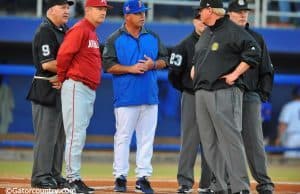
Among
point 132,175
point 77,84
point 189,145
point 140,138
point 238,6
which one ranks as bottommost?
point 132,175

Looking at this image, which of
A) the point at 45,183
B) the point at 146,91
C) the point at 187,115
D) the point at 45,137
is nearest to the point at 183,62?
the point at 187,115

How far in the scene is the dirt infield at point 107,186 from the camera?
855 centimetres

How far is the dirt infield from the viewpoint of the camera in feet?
28.0

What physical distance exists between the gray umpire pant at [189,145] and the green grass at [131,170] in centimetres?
313

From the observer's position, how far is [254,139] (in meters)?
9.06

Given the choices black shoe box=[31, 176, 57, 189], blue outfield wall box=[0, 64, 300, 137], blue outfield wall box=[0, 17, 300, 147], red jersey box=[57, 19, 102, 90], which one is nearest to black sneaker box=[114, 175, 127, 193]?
black shoe box=[31, 176, 57, 189]

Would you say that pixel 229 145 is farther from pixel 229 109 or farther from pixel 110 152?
pixel 110 152

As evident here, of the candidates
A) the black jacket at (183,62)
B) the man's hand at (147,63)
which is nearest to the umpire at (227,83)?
the man's hand at (147,63)

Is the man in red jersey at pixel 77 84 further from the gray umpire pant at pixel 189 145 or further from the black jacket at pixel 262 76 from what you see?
the black jacket at pixel 262 76

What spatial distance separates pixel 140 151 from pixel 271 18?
12.0 metres

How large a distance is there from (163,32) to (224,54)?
35.5ft

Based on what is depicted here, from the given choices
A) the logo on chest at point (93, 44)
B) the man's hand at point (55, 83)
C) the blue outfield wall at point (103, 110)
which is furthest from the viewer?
the blue outfield wall at point (103, 110)

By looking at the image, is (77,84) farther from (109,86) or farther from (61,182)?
(109,86)

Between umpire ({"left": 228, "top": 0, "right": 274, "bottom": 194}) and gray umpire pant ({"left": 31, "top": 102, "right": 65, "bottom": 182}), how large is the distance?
203 centimetres
